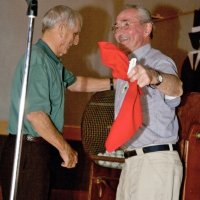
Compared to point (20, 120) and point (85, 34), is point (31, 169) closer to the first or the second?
point (20, 120)

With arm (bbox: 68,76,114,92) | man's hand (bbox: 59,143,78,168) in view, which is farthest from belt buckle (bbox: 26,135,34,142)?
arm (bbox: 68,76,114,92)

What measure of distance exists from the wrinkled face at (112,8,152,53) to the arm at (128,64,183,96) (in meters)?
0.48

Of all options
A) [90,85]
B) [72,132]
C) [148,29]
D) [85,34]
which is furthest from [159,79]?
[85,34]

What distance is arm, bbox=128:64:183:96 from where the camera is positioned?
128cm

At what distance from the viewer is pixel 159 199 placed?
5.71ft

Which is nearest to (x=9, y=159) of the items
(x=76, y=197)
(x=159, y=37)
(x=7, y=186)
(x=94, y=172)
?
(x=7, y=186)

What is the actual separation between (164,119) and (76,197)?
1786mm

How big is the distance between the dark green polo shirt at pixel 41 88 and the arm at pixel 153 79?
55 centimetres

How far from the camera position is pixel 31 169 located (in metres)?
1.77

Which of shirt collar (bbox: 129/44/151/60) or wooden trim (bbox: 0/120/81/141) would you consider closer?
shirt collar (bbox: 129/44/151/60)

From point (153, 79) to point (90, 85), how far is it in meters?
1.03

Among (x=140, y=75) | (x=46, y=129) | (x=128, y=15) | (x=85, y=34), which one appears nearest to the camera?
(x=140, y=75)

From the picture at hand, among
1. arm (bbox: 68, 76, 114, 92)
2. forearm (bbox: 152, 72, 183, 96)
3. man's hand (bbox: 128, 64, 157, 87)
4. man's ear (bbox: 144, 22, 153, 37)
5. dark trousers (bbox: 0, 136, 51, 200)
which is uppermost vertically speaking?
man's ear (bbox: 144, 22, 153, 37)

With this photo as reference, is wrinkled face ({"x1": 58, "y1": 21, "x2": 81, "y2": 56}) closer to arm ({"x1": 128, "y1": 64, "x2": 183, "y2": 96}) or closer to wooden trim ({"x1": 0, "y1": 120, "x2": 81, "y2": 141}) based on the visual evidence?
arm ({"x1": 128, "y1": 64, "x2": 183, "y2": 96})
